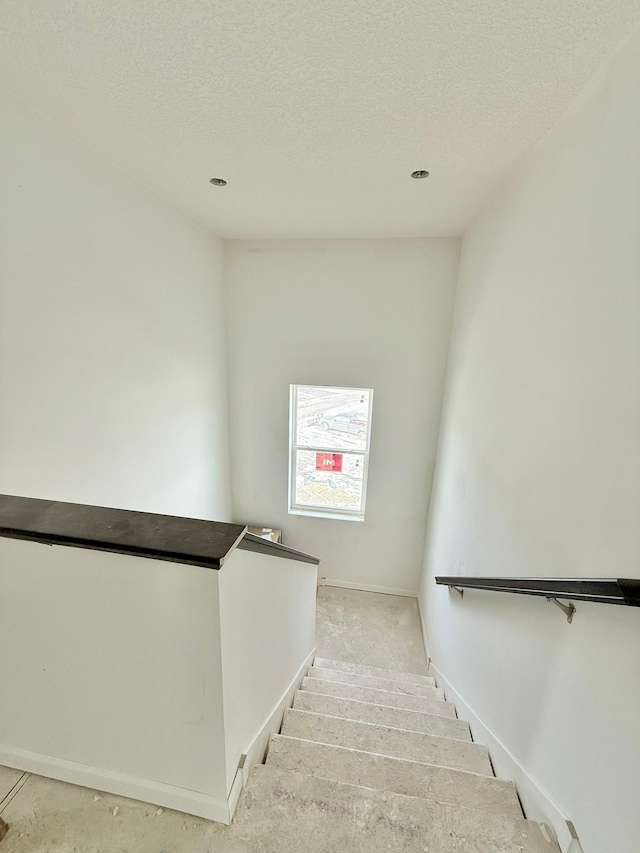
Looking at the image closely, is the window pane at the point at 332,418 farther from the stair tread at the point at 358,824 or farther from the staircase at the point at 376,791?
the stair tread at the point at 358,824

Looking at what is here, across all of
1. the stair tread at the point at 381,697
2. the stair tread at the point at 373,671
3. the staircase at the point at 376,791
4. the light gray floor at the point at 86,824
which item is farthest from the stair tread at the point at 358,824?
the stair tread at the point at 373,671

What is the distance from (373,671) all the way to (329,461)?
1.88m

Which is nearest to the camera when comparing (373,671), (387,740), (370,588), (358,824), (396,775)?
(358,824)

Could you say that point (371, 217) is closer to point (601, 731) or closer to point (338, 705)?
point (601, 731)

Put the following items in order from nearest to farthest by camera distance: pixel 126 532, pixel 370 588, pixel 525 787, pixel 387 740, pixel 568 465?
1. pixel 126 532
2. pixel 568 465
3. pixel 525 787
4. pixel 387 740
5. pixel 370 588

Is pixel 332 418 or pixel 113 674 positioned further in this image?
pixel 332 418

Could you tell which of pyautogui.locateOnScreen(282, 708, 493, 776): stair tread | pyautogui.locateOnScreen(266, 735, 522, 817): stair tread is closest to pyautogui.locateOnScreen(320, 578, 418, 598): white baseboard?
pyautogui.locateOnScreen(282, 708, 493, 776): stair tread

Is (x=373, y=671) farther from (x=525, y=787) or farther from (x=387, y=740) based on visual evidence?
(x=525, y=787)

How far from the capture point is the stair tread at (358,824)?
105 centimetres

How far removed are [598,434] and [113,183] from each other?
2432mm

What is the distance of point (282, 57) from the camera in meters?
1.17

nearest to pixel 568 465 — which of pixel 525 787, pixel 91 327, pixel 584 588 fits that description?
pixel 584 588

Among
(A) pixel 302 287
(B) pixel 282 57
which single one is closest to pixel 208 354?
(A) pixel 302 287

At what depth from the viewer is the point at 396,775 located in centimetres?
144
